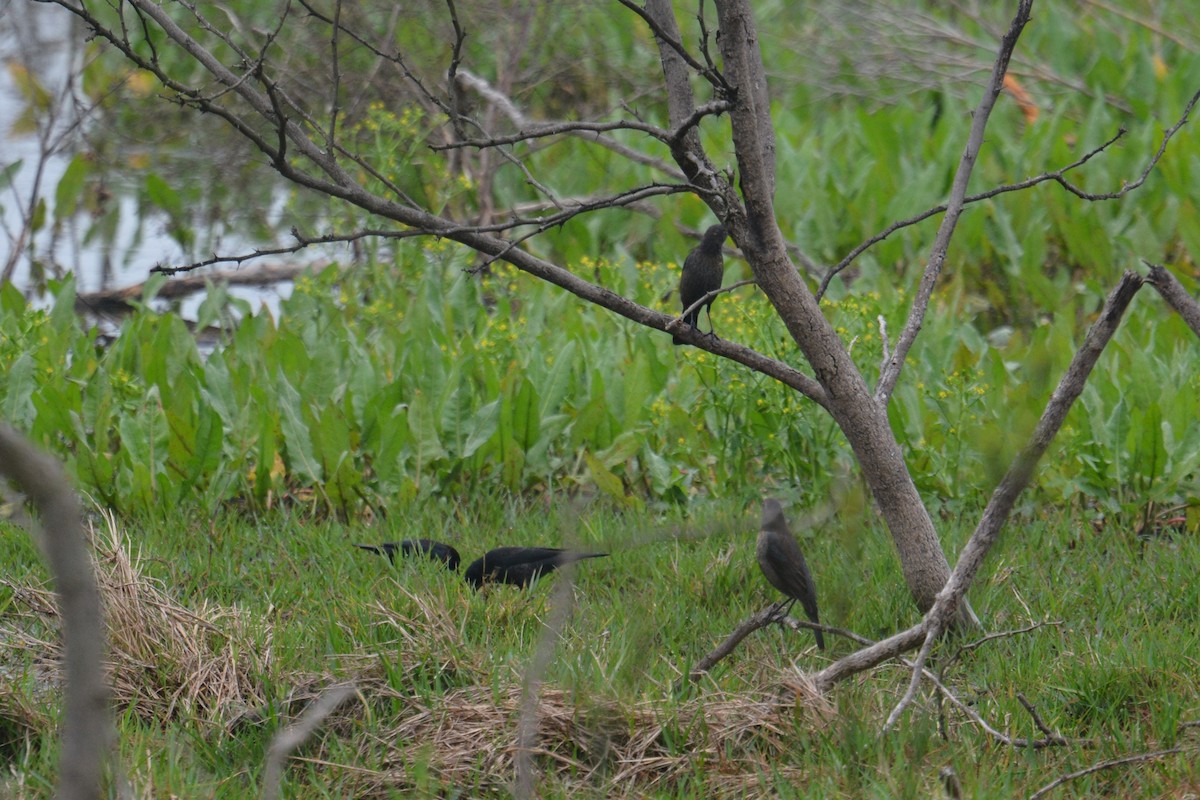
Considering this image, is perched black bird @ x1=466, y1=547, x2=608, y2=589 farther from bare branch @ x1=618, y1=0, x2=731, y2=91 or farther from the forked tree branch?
bare branch @ x1=618, y1=0, x2=731, y2=91

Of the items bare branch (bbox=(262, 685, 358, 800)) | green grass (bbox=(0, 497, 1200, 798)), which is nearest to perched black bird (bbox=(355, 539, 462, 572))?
green grass (bbox=(0, 497, 1200, 798))

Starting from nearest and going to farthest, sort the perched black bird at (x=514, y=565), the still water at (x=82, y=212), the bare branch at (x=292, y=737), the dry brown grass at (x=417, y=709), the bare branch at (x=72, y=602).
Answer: the bare branch at (x=72, y=602), the bare branch at (x=292, y=737), the dry brown grass at (x=417, y=709), the perched black bird at (x=514, y=565), the still water at (x=82, y=212)

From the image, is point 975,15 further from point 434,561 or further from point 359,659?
point 359,659

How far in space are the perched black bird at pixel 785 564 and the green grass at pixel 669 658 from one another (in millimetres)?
101

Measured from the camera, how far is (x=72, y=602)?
1.33 metres

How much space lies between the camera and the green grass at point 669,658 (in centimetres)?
265

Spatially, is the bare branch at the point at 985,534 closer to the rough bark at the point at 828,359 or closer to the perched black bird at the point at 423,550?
the rough bark at the point at 828,359

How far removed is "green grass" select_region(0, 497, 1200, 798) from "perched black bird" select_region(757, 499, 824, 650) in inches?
4.0

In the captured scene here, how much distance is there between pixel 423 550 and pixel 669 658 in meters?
0.94

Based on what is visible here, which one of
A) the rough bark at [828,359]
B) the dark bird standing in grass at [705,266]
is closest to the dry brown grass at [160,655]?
the rough bark at [828,359]

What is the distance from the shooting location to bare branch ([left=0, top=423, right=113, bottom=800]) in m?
1.28

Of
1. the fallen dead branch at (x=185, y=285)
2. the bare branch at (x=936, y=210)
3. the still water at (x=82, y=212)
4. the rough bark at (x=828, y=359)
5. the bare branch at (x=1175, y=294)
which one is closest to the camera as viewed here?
the bare branch at (x=1175, y=294)

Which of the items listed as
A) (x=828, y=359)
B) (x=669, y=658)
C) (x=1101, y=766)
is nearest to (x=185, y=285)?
(x=669, y=658)

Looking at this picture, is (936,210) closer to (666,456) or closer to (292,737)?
(666,456)
